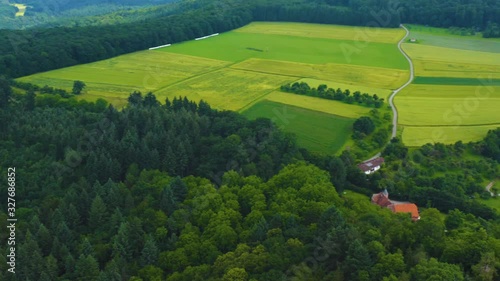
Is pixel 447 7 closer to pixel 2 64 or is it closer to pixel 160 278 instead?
pixel 2 64

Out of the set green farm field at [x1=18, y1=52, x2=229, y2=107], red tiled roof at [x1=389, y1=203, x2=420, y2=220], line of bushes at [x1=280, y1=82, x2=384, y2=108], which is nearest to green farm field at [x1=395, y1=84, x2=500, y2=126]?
line of bushes at [x1=280, y1=82, x2=384, y2=108]

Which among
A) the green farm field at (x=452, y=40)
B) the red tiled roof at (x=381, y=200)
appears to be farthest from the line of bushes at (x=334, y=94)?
the green farm field at (x=452, y=40)

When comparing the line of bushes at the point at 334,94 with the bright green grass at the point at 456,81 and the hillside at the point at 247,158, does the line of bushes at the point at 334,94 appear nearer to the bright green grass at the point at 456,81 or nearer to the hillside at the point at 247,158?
the hillside at the point at 247,158

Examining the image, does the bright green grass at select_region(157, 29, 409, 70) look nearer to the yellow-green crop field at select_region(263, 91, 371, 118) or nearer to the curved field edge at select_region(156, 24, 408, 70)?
the curved field edge at select_region(156, 24, 408, 70)

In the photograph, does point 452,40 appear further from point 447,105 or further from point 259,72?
point 259,72

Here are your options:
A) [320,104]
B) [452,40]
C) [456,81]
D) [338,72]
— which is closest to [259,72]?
[338,72]
